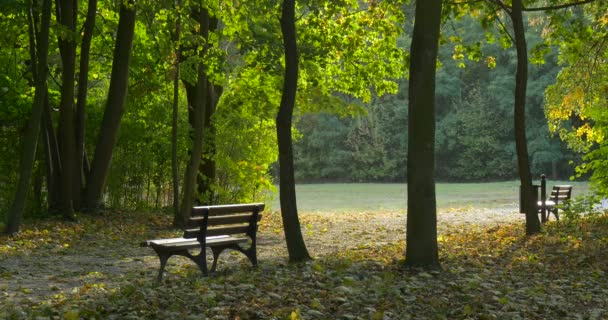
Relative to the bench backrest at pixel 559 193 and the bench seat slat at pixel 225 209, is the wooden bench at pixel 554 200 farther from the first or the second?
the bench seat slat at pixel 225 209

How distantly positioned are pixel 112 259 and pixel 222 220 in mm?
2857

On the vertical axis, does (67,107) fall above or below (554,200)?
above

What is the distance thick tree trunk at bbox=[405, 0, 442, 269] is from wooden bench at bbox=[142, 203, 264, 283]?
7.13ft

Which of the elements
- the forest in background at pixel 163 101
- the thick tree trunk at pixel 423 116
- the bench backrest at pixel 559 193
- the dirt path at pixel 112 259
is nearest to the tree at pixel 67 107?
the forest in background at pixel 163 101

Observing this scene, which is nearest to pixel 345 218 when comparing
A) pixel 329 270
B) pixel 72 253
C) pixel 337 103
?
pixel 337 103

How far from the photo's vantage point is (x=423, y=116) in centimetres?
860

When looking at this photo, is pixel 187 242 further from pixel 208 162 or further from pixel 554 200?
pixel 208 162

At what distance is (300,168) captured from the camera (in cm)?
5688

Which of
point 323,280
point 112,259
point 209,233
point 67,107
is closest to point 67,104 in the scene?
point 67,107

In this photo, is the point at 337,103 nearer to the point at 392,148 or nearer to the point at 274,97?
the point at 274,97

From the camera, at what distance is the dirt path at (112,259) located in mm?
8211

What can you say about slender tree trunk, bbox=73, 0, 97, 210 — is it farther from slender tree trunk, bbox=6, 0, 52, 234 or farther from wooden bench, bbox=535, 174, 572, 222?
wooden bench, bbox=535, 174, 572, 222

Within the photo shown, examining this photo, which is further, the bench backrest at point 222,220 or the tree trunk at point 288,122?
the tree trunk at point 288,122

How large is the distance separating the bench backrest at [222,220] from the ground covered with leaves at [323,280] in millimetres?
530
